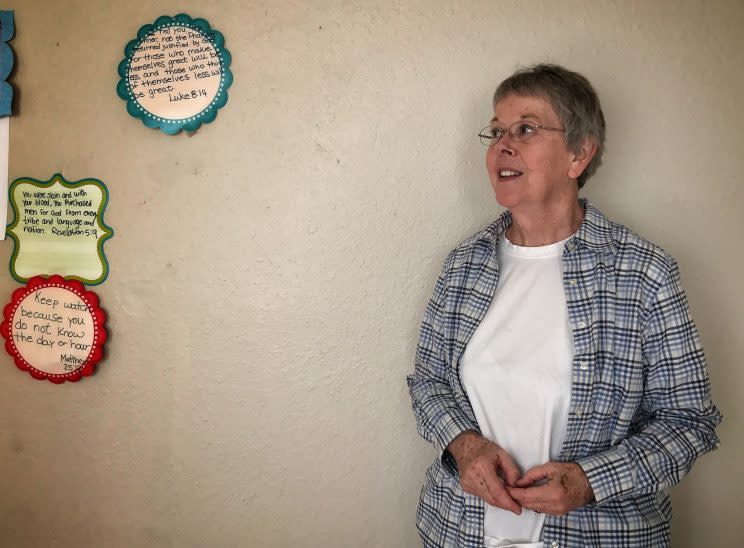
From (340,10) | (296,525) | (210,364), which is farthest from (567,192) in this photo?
(296,525)

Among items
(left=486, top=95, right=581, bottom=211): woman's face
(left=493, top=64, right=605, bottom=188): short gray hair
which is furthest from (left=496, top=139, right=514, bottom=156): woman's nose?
(left=493, top=64, right=605, bottom=188): short gray hair

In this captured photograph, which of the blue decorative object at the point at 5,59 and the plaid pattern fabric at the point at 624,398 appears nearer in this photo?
the plaid pattern fabric at the point at 624,398

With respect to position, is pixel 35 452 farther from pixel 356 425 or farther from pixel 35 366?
pixel 356 425

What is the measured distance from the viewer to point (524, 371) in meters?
1.46

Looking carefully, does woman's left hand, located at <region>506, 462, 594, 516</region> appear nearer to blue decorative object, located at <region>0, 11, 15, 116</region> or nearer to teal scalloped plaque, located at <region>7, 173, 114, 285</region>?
teal scalloped plaque, located at <region>7, 173, 114, 285</region>

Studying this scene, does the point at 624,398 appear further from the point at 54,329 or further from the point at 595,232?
the point at 54,329

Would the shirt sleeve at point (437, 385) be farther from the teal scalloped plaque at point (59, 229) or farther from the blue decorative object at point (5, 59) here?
the blue decorative object at point (5, 59)

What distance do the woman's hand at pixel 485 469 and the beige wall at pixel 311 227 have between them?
39 cm

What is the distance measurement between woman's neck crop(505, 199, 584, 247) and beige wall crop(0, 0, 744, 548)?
264 millimetres

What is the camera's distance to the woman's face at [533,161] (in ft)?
4.90

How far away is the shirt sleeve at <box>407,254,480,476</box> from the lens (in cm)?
152

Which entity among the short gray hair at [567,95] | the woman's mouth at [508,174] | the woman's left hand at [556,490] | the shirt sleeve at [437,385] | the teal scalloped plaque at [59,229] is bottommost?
the woman's left hand at [556,490]

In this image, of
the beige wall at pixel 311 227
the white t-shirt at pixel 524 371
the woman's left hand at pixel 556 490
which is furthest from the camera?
the beige wall at pixel 311 227

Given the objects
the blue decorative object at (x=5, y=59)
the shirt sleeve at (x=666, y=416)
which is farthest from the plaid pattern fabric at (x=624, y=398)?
the blue decorative object at (x=5, y=59)
